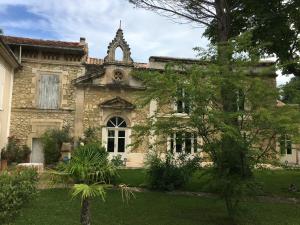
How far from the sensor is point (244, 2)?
11594 mm

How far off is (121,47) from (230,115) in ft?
45.6

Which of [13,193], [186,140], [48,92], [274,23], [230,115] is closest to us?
[13,193]

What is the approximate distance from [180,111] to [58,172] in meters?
2.83

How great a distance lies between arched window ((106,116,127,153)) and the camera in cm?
1906

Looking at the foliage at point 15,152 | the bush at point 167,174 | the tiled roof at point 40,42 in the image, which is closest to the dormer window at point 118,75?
the tiled roof at point 40,42

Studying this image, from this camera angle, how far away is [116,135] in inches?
755

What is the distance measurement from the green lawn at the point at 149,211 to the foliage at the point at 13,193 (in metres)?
1.40

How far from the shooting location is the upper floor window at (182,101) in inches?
276

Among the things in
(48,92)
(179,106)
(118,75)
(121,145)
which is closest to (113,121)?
(121,145)

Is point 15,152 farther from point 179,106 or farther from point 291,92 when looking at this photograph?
point 291,92

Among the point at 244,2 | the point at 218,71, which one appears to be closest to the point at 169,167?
the point at 218,71

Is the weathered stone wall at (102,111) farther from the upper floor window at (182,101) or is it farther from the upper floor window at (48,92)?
the upper floor window at (182,101)

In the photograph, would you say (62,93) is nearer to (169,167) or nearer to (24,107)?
(24,107)

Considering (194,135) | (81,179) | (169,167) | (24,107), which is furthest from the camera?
(24,107)
